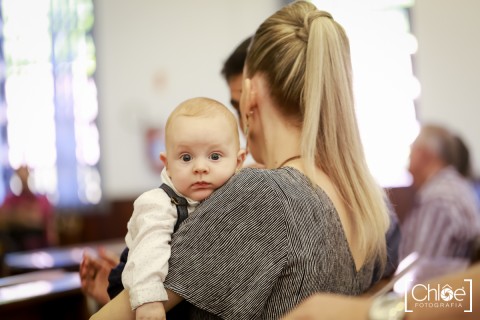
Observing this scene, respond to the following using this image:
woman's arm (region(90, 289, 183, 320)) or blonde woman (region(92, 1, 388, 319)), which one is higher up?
blonde woman (region(92, 1, 388, 319))

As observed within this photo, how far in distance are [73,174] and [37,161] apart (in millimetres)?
420

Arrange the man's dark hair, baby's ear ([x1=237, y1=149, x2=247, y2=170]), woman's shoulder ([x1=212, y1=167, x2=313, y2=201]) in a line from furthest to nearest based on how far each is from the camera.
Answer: the man's dark hair
baby's ear ([x1=237, y1=149, x2=247, y2=170])
woman's shoulder ([x1=212, y1=167, x2=313, y2=201])

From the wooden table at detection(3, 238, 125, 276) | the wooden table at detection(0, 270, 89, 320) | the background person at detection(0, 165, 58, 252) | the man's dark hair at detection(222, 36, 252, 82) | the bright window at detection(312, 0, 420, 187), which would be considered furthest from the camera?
the bright window at detection(312, 0, 420, 187)

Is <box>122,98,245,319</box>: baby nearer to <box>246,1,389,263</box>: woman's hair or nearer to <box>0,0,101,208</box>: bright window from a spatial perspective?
<box>246,1,389,263</box>: woman's hair

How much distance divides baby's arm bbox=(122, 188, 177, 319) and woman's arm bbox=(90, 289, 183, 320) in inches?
1.1

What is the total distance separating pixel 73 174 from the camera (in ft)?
27.1

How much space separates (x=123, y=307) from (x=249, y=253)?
0.95 ft

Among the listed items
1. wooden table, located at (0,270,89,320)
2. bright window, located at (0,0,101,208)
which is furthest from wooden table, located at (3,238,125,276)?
bright window, located at (0,0,101,208)

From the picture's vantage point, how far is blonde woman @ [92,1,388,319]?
61.4 inches

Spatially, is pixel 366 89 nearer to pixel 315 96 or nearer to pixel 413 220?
pixel 413 220

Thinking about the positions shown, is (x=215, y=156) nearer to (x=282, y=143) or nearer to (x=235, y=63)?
(x=282, y=143)

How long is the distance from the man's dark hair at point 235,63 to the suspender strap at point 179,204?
3.49 ft

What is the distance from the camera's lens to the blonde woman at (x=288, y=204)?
1.56m

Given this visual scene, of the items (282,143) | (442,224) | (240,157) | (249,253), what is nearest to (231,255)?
(249,253)
